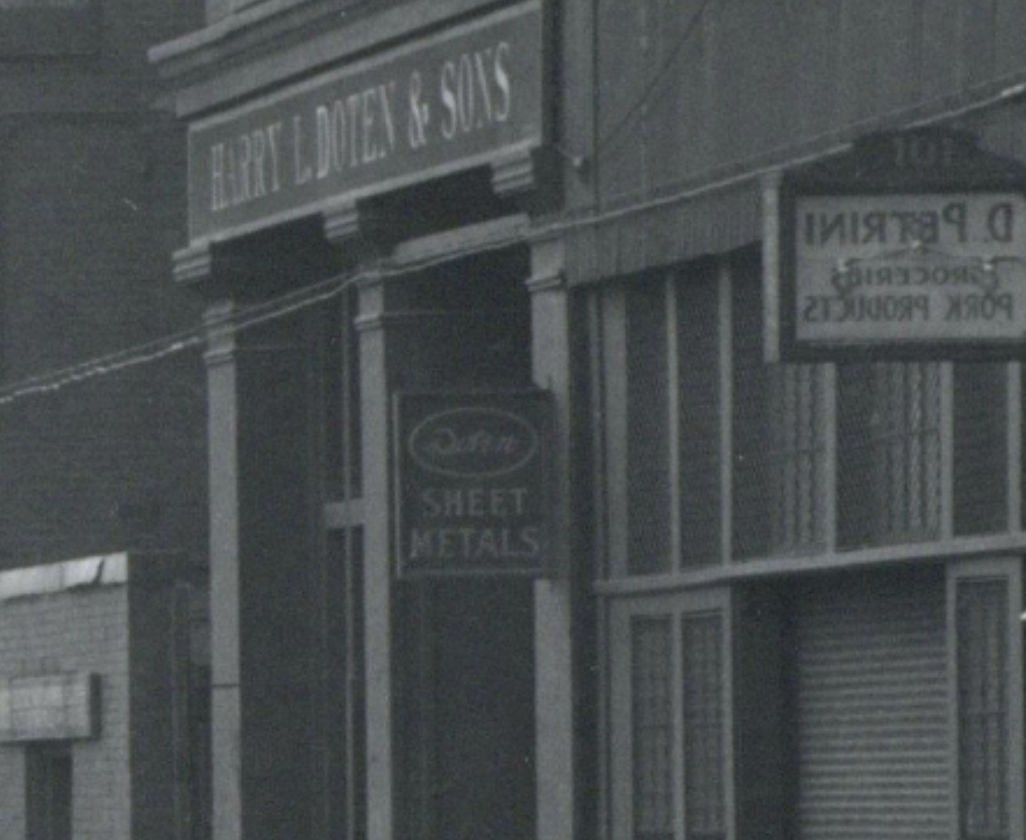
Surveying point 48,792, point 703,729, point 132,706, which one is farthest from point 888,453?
point 48,792

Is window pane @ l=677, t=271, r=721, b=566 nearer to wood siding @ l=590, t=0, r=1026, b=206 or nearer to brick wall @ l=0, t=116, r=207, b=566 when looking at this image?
wood siding @ l=590, t=0, r=1026, b=206

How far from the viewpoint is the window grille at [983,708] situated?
14914 millimetres

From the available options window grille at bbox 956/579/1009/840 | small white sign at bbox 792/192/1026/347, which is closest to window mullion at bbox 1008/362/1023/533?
window grille at bbox 956/579/1009/840

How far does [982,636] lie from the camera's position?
15.1 m

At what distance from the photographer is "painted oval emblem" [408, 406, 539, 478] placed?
18.3m

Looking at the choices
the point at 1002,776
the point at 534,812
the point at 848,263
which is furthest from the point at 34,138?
the point at 848,263

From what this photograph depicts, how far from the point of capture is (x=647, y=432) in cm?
1800

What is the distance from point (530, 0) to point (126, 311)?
827 cm

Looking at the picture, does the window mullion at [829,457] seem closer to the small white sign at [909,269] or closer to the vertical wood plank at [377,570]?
the small white sign at [909,269]

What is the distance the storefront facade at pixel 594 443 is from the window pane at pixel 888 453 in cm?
2

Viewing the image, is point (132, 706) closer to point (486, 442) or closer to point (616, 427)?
point (486, 442)

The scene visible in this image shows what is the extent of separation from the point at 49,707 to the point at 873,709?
9.14 meters

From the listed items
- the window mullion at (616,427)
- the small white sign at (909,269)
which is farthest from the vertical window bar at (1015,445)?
the window mullion at (616,427)

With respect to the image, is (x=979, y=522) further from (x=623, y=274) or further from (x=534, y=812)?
(x=534, y=812)
